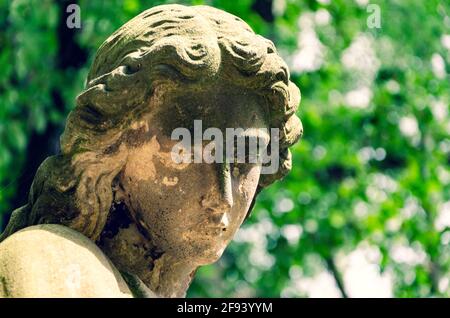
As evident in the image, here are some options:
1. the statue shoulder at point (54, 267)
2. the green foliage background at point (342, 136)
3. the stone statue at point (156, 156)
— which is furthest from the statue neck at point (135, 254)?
the green foliage background at point (342, 136)

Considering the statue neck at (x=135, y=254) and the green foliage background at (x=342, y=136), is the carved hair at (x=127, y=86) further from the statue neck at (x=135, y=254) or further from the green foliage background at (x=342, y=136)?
the green foliage background at (x=342, y=136)

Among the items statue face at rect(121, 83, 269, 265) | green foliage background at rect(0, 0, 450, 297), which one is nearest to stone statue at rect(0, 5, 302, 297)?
statue face at rect(121, 83, 269, 265)

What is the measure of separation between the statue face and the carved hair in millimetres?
50

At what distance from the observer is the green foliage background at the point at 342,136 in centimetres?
793

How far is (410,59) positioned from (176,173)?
718 cm

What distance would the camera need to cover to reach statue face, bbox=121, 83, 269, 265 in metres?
3.41

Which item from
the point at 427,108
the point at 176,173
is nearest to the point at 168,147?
the point at 176,173

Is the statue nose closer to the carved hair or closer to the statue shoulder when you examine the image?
the carved hair

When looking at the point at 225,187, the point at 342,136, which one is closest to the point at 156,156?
the point at 225,187

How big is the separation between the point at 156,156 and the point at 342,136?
669cm

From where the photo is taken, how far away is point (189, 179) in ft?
Result: 11.2

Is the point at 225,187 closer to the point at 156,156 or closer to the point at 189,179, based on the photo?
the point at 189,179

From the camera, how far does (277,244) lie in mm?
9820

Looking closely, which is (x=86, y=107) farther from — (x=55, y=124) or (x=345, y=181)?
(x=345, y=181)
